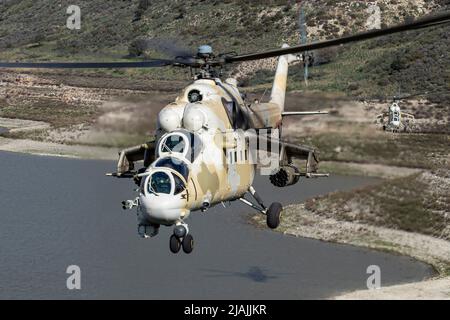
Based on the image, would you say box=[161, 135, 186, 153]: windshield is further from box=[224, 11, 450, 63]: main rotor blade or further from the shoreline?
the shoreline

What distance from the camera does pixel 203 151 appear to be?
22625 mm

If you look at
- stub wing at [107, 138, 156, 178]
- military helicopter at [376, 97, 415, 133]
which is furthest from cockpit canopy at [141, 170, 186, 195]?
military helicopter at [376, 97, 415, 133]

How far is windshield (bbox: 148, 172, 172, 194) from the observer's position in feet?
68.8

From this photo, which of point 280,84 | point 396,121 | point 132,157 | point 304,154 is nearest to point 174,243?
point 132,157

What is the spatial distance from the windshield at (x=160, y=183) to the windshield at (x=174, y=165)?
1.29 ft

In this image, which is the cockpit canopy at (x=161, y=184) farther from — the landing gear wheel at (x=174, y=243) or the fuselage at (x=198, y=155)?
the landing gear wheel at (x=174, y=243)

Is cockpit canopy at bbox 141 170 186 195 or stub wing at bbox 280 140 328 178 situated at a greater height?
stub wing at bbox 280 140 328 178

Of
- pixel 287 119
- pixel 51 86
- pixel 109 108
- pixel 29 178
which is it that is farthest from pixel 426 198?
pixel 51 86

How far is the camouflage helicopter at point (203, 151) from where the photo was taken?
21000mm

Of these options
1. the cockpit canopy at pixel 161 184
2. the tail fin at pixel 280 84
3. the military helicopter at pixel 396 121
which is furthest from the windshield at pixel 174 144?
the military helicopter at pixel 396 121

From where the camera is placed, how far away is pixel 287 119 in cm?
5253

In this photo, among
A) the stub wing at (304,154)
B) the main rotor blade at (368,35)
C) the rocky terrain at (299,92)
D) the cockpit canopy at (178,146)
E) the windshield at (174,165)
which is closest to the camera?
the main rotor blade at (368,35)

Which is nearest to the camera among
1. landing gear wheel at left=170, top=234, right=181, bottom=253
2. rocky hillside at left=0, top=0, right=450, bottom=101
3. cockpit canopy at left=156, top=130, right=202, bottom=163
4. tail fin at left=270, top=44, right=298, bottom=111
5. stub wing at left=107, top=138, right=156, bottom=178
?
landing gear wheel at left=170, top=234, right=181, bottom=253
